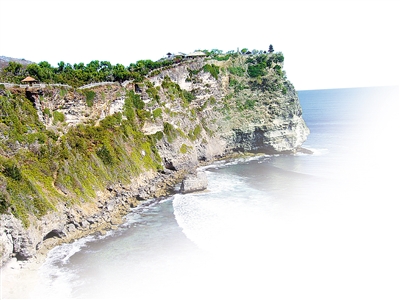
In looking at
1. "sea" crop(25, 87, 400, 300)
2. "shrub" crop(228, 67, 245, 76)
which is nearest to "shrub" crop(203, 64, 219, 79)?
"shrub" crop(228, 67, 245, 76)

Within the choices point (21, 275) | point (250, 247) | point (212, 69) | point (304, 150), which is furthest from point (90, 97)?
point (304, 150)

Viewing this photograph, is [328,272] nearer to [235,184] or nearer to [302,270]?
[302,270]

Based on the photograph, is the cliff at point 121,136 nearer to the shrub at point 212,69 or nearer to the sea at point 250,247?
the shrub at point 212,69

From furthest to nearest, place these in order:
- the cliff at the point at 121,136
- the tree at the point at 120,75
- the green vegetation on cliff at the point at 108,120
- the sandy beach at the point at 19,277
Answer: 1. the tree at the point at 120,75
2. the green vegetation on cliff at the point at 108,120
3. the cliff at the point at 121,136
4. the sandy beach at the point at 19,277

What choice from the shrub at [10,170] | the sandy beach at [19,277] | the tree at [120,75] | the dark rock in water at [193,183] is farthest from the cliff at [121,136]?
the dark rock in water at [193,183]

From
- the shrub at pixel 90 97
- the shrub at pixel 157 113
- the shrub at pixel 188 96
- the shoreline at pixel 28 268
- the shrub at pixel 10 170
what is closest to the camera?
the shoreline at pixel 28 268

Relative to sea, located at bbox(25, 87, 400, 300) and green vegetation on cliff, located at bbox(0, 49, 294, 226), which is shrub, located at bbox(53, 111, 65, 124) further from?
sea, located at bbox(25, 87, 400, 300)

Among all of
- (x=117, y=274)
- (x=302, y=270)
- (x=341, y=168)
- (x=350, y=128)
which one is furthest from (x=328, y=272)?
(x=350, y=128)
